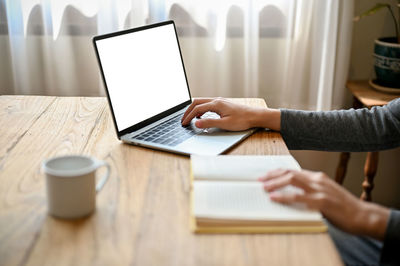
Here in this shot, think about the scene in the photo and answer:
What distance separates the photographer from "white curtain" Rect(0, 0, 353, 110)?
2.04 m

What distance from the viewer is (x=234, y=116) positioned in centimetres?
125

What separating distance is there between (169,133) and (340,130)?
1.35 feet

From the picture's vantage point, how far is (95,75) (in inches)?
83.7

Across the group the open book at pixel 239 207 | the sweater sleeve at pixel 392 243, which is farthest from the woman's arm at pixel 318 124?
the sweater sleeve at pixel 392 243

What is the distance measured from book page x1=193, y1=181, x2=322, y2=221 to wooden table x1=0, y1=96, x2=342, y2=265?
31 mm

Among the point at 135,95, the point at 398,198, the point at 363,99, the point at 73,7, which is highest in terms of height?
the point at 73,7

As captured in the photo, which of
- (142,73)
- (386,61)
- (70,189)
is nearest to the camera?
(70,189)

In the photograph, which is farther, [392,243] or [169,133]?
[169,133]

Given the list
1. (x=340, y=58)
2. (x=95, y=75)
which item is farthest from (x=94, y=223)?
(x=340, y=58)

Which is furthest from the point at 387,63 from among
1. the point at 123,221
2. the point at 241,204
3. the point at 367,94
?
the point at 123,221

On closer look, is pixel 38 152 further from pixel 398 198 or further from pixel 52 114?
pixel 398 198

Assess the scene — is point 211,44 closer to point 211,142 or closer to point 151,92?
point 151,92

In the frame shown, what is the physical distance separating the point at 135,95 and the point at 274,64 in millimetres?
1036

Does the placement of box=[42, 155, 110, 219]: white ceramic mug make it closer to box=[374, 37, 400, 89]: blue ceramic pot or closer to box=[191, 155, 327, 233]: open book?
box=[191, 155, 327, 233]: open book
